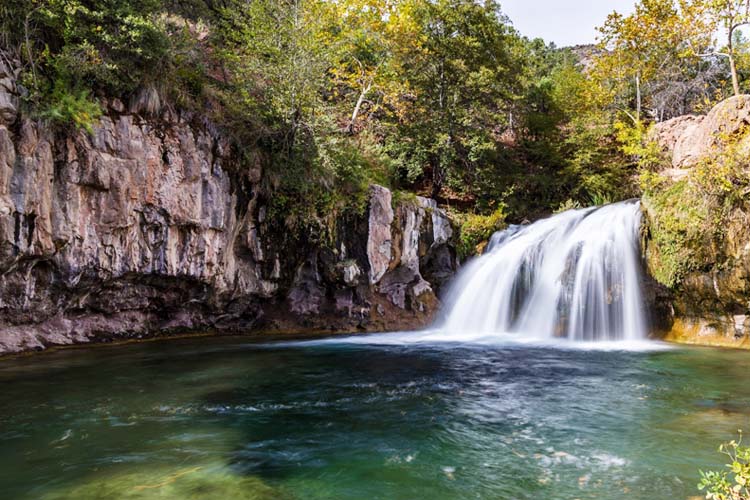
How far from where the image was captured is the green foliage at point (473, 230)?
1906 cm

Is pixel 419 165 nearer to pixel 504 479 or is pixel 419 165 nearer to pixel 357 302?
pixel 357 302

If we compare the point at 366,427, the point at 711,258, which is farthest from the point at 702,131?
the point at 366,427

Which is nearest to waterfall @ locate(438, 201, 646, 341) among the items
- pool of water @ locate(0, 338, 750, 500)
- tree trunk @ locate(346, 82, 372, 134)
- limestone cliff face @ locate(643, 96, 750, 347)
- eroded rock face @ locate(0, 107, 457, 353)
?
limestone cliff face @ locate(643, 96, 750, 347)

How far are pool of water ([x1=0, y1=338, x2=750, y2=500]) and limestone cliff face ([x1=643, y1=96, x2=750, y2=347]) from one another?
2.26 m

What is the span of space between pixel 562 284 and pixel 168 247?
38.5ft

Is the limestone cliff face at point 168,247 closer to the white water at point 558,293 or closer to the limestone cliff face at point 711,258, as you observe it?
the white water at point 558,293

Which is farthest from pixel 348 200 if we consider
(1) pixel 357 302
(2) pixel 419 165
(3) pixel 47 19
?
→ (3) pixel 47 19


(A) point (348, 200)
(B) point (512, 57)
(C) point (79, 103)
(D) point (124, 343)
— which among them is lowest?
(D) point (124, 343)

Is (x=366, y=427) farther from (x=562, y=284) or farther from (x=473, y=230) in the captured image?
(x=473, y=230)

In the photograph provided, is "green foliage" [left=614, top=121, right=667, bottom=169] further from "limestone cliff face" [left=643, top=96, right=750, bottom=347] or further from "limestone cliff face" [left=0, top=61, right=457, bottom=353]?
"limestone cliff face" [left=0, top=61, right=457, bottom=353]

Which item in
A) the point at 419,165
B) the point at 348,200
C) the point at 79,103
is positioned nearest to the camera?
the point at 79,103

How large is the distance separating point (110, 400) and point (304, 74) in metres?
10.7

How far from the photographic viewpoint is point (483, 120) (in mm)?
22297

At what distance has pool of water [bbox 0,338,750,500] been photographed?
4551 millimetres
